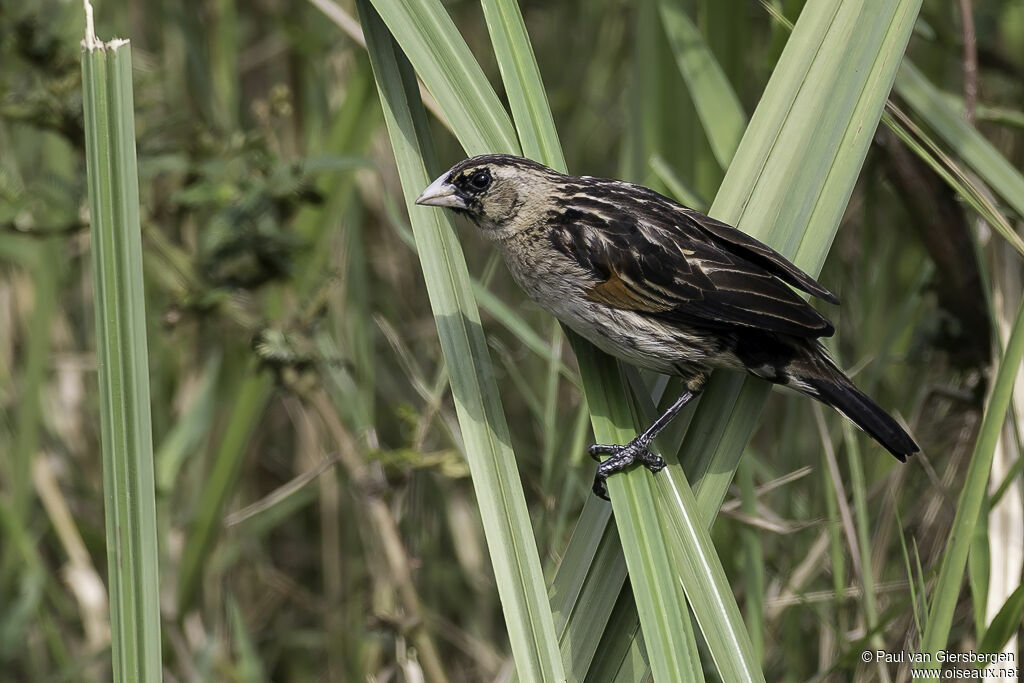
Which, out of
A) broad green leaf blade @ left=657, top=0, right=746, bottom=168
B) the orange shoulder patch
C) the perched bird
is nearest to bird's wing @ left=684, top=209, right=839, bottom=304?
the perched bird

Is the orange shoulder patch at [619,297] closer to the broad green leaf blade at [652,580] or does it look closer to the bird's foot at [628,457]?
the bird's foot at [628,457]

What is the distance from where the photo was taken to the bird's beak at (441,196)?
7.50 ft

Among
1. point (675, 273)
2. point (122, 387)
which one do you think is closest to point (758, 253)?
point (675, 273)

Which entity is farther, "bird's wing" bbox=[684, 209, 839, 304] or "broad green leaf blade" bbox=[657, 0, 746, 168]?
"broad green leaf blade" bbox=[657, 0, 746, 168]

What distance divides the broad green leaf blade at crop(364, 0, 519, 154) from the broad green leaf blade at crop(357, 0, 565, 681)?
0.32ft

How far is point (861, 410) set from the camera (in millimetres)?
2373

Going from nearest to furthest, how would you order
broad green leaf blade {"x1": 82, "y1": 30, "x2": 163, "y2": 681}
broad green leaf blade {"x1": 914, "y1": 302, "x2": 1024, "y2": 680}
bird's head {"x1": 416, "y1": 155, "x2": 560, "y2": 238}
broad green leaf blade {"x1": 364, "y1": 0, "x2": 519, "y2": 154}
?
1. broad green leaf blade {"x1": 82, "y1": 30, "x2": 163, "y2": 681}
2. broad green leaf blade {"x1": 914, "y1": 302, "x2": 1024, "y2": 680}
3. broad green leaf blade {"x1": 364, "y1": 0, "x2": 519, "y2": 154}
4. bird's head {"x1": 416, "y1": 155, "x2": 560, "y2": 238}

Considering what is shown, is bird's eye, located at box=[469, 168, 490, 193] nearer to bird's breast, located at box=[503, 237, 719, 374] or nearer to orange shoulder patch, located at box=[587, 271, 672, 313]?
bird's breast, located at box=[503, 237, 719, 374]

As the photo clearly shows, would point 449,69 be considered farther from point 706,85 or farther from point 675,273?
point 706,85

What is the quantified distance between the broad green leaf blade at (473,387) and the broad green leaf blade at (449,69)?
3.9 inches

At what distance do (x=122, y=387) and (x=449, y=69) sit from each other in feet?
3.14

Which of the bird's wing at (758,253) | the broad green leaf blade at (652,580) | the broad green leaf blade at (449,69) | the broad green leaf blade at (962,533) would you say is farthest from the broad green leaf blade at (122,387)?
the broad green leaf blade at (962,533)

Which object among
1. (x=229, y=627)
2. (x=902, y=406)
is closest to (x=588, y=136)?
(x=902, y=406)

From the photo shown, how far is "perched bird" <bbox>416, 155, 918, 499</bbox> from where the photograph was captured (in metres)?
2.32
